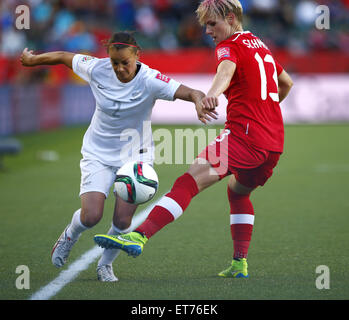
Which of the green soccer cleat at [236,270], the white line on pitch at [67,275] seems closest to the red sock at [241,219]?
the green soccer cleat at [236,270]

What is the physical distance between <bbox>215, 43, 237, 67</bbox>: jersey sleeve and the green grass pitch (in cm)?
167

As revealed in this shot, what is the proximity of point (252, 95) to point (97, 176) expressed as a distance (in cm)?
136

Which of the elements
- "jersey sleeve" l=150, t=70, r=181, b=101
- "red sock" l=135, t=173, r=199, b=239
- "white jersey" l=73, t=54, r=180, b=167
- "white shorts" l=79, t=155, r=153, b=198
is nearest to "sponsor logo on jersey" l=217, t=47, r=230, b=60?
"jersey sleeve" l=150, t=70, r=181, b=101

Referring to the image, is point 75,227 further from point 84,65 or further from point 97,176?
point 84,65

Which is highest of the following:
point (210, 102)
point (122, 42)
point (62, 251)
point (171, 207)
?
point (122, 42)

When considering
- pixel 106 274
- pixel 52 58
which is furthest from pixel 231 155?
pixel 52 58

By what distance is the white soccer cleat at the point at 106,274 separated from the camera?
5426 mm

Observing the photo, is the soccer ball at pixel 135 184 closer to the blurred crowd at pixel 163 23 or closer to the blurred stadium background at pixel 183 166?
the blurred stadium background at pixel 183 166

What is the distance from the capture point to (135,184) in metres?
4.97

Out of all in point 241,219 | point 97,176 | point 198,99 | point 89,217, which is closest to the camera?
point 198,99

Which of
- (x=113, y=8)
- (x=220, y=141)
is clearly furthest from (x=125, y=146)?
(x=113, y=8)

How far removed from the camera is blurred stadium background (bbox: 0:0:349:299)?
5531mm

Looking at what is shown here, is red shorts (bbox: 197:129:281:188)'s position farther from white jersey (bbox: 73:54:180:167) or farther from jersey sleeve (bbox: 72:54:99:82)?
Answer: jersey sleeve (bbox: 72:54:99:82)
